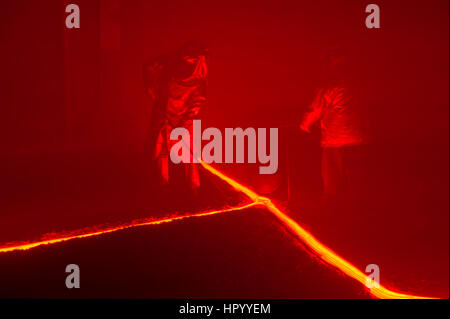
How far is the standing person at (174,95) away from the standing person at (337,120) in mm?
1590

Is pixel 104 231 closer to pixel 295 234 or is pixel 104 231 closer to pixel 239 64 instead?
pixel 295 234

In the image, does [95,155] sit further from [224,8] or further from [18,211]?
[224,8]

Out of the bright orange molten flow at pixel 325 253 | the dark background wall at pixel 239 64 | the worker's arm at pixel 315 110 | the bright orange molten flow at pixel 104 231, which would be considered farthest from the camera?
the dark background wall at pixel 239 64

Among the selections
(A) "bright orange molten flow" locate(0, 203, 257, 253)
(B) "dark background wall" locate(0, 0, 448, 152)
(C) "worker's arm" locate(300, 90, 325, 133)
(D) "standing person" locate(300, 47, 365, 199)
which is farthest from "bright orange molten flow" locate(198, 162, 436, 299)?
(B) "dark background wall" locate(0, 0, 448, 152)

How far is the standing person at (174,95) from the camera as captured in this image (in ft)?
20.8

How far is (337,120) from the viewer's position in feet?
21.3

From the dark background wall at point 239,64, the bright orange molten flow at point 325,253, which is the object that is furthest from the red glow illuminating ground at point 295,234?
the dark background wall at point 239,64

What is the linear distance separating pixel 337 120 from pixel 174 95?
2.25 metres

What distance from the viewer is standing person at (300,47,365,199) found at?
6.39 metres

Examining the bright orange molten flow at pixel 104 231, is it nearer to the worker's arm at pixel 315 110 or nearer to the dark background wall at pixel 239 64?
the worker's arm at pixel 315 110

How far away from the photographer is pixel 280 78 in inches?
427

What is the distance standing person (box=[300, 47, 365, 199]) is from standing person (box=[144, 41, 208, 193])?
159 cm

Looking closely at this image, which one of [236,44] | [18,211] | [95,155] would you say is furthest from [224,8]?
[18,211]

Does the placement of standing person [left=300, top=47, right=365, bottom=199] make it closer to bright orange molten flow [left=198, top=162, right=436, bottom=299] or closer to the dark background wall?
bright orange molten flow [left=198, top=162, right=436, bottom=299]
